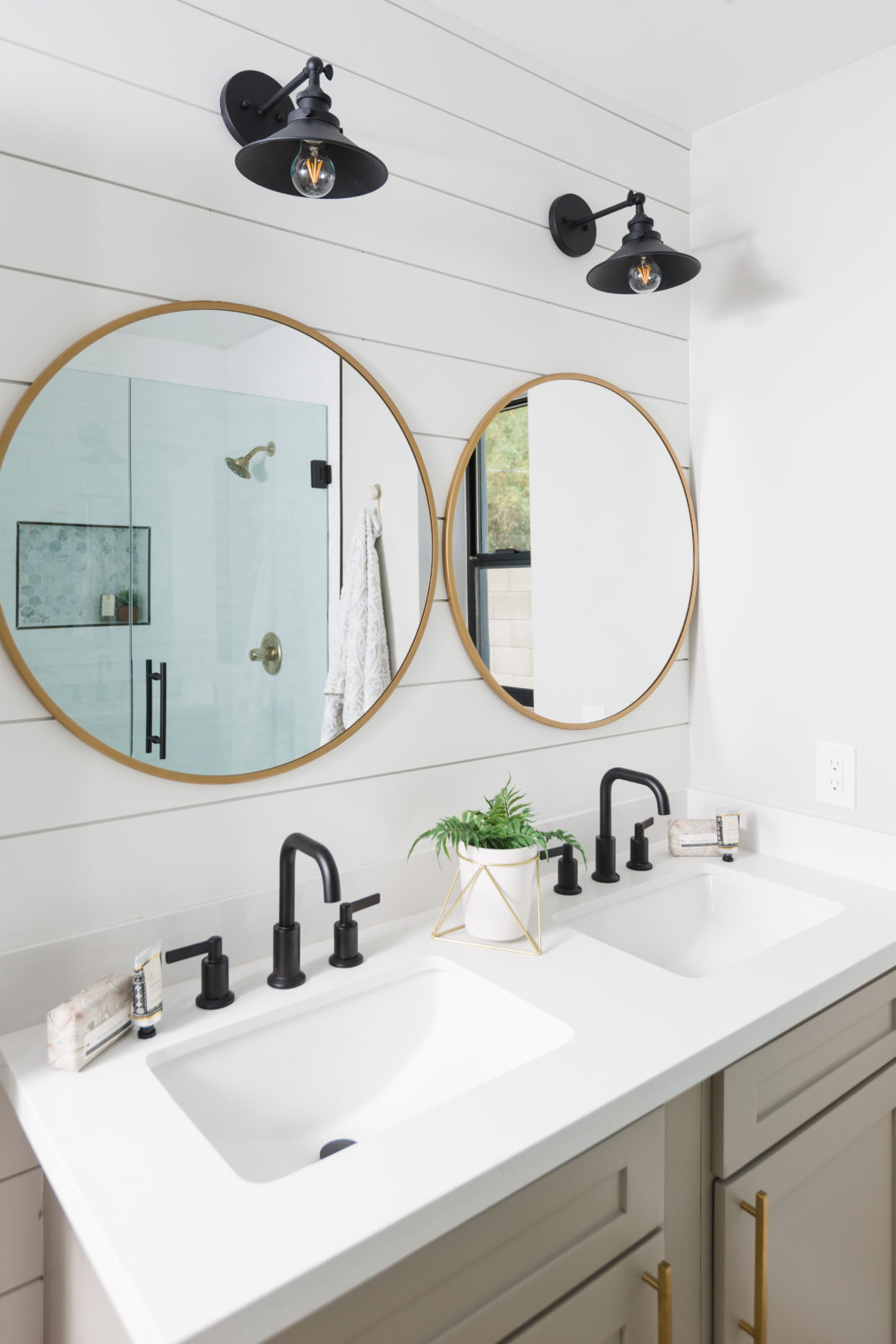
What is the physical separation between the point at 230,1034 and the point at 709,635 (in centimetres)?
125

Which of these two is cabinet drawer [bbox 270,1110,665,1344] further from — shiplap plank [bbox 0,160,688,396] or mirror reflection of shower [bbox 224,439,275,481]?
shiplap plank [bbox 0,160,688,396]

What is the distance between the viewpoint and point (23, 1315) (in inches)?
43.5

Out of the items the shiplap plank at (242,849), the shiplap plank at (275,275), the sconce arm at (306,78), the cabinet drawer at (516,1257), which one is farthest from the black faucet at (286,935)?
the sconce arm at (306,78)

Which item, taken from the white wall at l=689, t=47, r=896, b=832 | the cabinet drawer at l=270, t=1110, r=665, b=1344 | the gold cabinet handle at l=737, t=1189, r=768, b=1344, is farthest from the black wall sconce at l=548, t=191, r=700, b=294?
the gold cabinet handle at l=737, t=1189, r=768, b=1344

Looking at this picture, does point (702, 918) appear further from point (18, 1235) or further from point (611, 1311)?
point (18, 1235)

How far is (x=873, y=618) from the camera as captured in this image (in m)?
1.58

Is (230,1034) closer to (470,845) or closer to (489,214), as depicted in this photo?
(470,845)

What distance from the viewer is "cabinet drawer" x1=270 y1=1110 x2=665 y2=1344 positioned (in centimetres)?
80

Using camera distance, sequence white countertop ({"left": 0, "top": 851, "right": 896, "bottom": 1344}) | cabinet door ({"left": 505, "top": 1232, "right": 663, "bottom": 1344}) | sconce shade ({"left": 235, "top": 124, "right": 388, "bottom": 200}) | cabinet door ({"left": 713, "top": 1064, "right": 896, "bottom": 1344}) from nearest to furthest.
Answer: white countertop ({"left": 0, "top": 851, "right": 896, "bottom": 1344}), cabinet door ({"left": 505, "top": 1232, "right": 663, "bottom": 1344}), sconce shade ({"left": 235, "top": 124, "right": 388, "bottom": 200}), cabinet door ({"left": 713, "top": 1064, "right": 896, "bottom": 1344})

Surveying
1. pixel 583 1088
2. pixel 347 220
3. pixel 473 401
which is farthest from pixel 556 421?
pixel 583 1088

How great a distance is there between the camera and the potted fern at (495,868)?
132 cm

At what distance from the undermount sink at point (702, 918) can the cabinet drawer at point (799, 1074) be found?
190 millimetres

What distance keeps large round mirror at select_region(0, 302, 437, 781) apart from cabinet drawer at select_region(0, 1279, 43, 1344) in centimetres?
67

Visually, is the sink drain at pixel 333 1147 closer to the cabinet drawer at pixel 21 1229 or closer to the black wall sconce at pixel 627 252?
the cabinet drawer at pixel 21 1229
